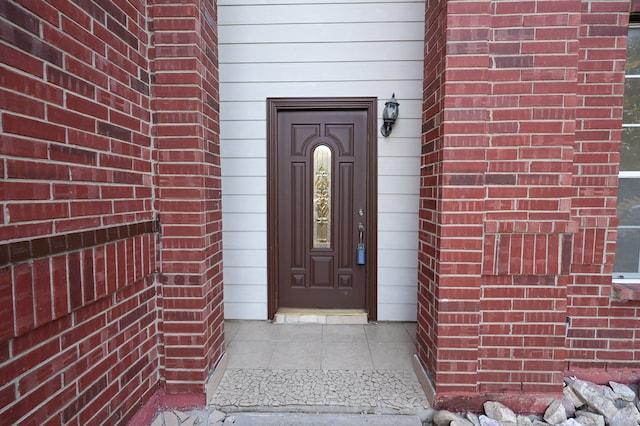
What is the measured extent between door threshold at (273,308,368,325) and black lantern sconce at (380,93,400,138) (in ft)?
6.07

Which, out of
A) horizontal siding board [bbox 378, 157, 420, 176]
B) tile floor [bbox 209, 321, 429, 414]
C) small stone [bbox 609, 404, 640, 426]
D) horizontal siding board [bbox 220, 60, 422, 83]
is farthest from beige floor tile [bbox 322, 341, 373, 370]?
horizontal siding board [bbox 220, 60, 422, 83]

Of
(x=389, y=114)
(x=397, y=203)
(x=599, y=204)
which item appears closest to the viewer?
(x=599, y=204)

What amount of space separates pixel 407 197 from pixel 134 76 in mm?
2411

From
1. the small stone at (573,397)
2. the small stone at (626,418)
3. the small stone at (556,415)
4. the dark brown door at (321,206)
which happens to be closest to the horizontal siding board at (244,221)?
the dark brown door at (321,206)

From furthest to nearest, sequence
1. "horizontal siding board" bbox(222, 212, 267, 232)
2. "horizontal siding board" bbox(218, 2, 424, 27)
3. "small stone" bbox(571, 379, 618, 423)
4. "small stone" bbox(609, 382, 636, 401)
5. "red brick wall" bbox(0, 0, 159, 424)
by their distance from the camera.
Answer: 1. "horizontal siding board" bbox(222, 212, 267, 232)
2. "horizontal siding board" bbox(218, 2, 424, 27)
3. "small stone" bbox(609, 382, 636, 401)
4. "small stone" bbox(571, 379, 618, 423)
5. "red brick wall" bbox(0, 0, 159, 424)

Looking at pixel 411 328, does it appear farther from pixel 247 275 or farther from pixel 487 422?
pixel 247 275

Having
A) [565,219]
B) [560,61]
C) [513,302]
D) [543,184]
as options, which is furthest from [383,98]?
[513,302]

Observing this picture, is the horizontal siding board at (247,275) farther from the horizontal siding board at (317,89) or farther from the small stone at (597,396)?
the small stone at (597,396)

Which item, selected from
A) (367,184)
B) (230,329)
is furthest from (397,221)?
(230,329)

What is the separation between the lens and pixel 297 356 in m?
2.50

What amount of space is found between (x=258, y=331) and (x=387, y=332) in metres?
1.23

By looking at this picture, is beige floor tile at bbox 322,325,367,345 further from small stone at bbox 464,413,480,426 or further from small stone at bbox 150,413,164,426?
small stone at bbox 150,413,164,426

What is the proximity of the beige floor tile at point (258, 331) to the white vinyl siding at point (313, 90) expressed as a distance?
101mm

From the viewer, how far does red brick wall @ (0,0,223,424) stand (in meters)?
1.14
